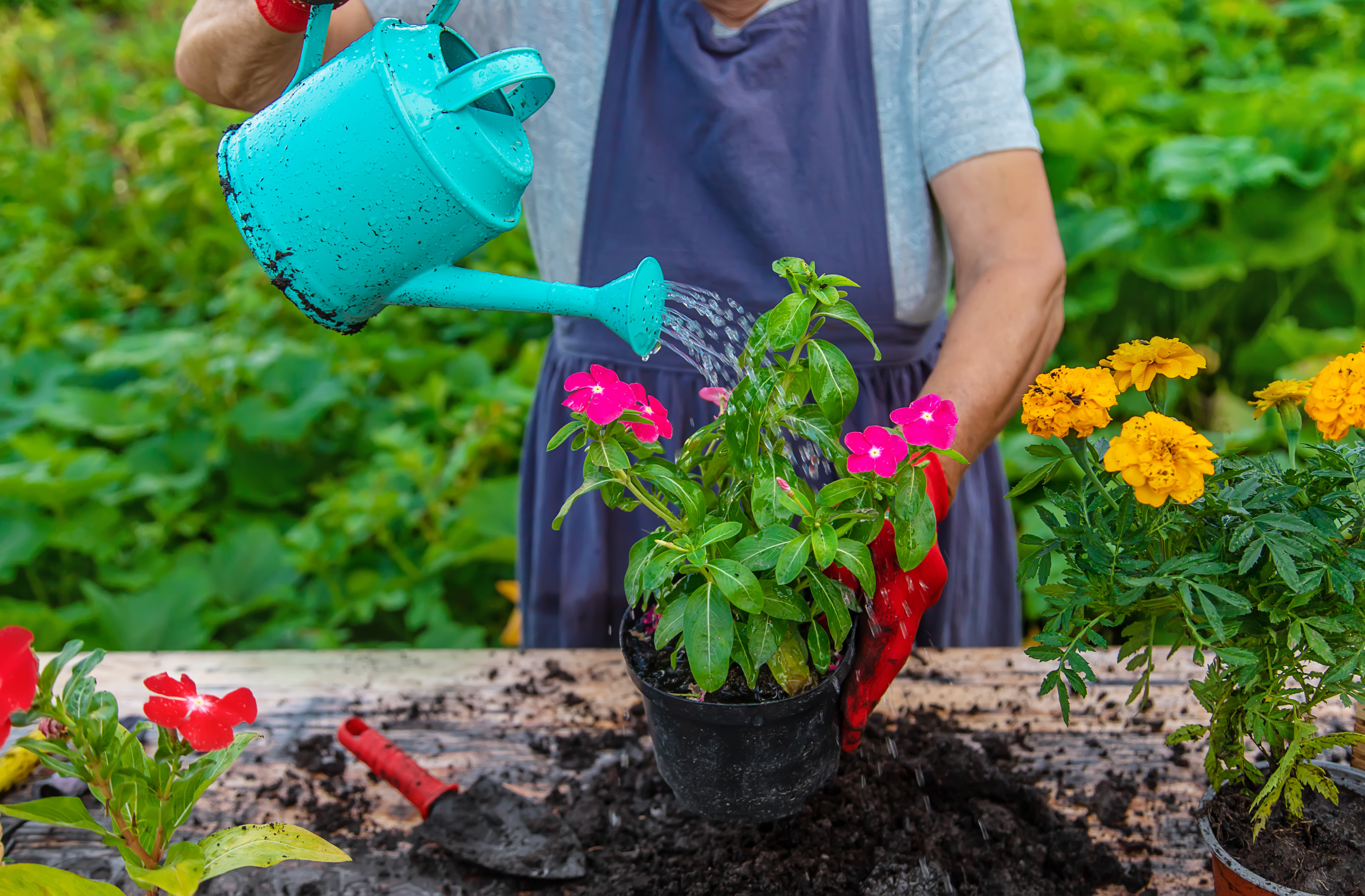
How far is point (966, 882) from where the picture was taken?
3.27 ft

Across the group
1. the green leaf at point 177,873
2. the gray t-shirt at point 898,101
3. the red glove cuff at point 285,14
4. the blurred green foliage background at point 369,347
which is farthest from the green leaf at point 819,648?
the blurred green foliage background at point 369,347

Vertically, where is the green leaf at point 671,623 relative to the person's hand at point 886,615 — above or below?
above

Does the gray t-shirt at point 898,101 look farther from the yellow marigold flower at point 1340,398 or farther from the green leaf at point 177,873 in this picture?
the green leaf at point 177,873

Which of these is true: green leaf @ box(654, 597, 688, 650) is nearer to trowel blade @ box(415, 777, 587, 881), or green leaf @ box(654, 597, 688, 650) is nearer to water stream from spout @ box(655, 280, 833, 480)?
water stream from spout @ box(655, 280, 833, 480)

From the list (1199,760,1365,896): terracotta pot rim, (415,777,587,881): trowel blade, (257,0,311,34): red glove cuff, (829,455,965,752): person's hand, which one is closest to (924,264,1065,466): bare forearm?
(829,455,965,752): person's hand

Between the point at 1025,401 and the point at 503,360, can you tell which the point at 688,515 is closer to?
the point at 1025,401

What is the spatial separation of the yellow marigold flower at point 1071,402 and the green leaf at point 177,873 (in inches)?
A: 30.7

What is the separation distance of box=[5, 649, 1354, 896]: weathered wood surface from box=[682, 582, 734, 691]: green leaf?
0.44m

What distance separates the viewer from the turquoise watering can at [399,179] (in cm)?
79

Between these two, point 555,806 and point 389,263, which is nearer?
point 389,263

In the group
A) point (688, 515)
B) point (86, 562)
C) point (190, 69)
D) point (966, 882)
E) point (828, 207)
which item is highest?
point (190, 69)

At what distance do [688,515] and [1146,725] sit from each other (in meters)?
0.70

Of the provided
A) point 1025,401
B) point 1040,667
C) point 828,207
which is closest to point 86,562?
point 828,207

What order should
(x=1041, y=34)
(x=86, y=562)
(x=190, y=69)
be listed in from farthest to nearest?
(x=1041, y=34) < (x=86, y=562) < (x=190, y=69)
